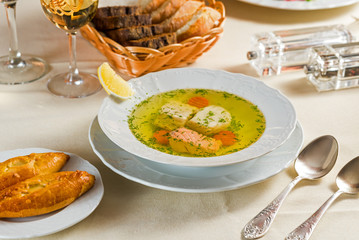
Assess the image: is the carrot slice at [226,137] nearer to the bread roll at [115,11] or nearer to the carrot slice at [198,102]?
the carrot slice at [198,102]

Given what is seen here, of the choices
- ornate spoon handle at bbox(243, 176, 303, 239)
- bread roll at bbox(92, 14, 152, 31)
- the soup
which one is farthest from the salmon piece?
bread roll at bbox(92, 14, 152, 31)

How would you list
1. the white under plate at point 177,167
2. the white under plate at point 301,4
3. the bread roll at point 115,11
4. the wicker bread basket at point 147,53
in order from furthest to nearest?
the white under plate at point 301,4
the bread roll at point 115,11
the wicker bread basket at point 147,53
the white under plate at point 177,167

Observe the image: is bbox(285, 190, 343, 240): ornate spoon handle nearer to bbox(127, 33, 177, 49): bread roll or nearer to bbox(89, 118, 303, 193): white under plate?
bbox(89, 118, 303, 193): white under plate

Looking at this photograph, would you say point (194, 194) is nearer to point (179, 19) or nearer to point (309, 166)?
point (309, 166)

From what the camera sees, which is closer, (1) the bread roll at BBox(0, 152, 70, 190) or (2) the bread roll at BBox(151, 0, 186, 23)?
(1) the bread roll at BBox(0, 152, 70, 190)

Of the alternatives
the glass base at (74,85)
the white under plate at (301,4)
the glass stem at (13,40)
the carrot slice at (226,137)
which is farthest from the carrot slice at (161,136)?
the white under plate at (301,4)

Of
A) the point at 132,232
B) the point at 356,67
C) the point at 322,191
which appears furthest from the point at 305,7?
the point at 132,232

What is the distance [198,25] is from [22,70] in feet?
1.85

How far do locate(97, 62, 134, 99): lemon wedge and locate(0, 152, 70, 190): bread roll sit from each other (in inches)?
8.4

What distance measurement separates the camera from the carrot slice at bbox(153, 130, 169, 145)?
3.42ft

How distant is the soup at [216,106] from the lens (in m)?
1.04

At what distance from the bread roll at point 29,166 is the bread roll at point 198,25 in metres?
0.63

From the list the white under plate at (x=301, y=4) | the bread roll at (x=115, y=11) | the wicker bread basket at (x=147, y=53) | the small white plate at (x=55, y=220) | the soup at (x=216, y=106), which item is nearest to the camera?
the small white plate at (x=55, y=220)

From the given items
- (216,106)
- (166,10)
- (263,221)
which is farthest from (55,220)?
(166,10)
